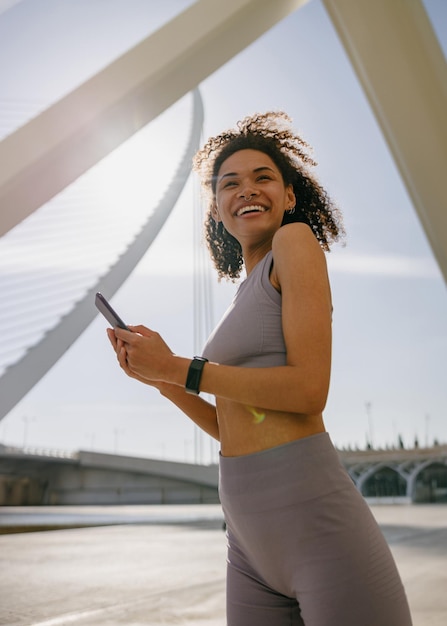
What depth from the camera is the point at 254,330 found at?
98 centimetres

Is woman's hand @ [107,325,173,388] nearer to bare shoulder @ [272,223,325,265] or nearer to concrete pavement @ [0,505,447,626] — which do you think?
bare shoulder @ [272,223,325,265]

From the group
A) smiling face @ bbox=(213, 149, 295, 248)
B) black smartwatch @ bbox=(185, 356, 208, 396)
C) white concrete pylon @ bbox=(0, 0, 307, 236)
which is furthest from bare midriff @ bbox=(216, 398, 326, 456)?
white concrete pylon @ bbox=(0, 0, 307, 236)

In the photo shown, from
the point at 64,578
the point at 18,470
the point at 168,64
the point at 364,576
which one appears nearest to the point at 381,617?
the point at 364,576

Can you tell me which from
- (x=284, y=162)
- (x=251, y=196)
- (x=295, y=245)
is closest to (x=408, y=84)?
(x=284, y=162)

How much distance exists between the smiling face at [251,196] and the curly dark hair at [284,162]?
36 mm

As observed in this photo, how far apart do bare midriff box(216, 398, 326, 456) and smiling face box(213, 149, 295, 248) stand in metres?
0.35

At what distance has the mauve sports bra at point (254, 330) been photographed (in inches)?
38.2

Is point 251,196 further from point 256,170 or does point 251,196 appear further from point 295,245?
point 295,245

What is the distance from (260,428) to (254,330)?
0.16 meters

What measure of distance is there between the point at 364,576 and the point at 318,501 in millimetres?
120

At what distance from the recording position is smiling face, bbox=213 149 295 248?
3.78ft

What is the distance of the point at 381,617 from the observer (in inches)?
32.8

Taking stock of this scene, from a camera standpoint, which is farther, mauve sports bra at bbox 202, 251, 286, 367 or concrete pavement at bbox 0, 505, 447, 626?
concrete pavement at bbox 0, 505, 447, 626

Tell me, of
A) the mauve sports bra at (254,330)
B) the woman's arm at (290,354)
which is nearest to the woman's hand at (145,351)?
the woman's arm at (290,354)
